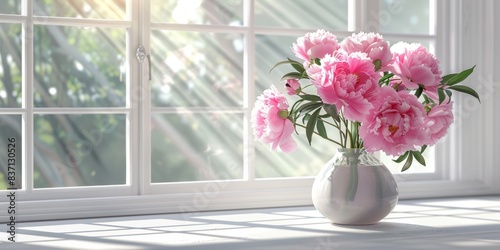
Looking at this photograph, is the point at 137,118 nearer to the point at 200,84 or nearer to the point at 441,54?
the point at 441,54

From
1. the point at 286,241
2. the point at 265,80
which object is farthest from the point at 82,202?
the point at 265,80

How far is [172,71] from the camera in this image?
663 centimetres

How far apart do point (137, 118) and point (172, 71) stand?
4.39 metres

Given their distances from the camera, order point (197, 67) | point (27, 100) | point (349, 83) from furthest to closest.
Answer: point (197, 67), point (27, 100), point (349, 83)

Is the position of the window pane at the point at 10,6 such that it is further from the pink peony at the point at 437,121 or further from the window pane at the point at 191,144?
the pink peony at the point at 437,121

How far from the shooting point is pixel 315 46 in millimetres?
1872

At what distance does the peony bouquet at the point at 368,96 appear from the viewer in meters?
1.75

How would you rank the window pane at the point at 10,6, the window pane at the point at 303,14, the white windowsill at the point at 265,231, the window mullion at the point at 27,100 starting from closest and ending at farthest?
the white windowsill at the point at 265,231, the window mullion at the point at 27,100, the window pane at the point at 10,6, the window pane at the point at 303,14

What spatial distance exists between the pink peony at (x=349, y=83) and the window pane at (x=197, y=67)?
4.86 m

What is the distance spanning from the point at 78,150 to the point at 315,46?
5600 mm

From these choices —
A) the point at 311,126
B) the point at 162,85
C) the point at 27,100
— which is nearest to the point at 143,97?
the point at 27,100

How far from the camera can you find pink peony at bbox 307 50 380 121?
68.3 inches

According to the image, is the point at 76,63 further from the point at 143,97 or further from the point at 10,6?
the point at 143,97

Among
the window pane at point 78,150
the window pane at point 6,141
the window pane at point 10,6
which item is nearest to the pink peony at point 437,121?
the window pane at point 78,150
